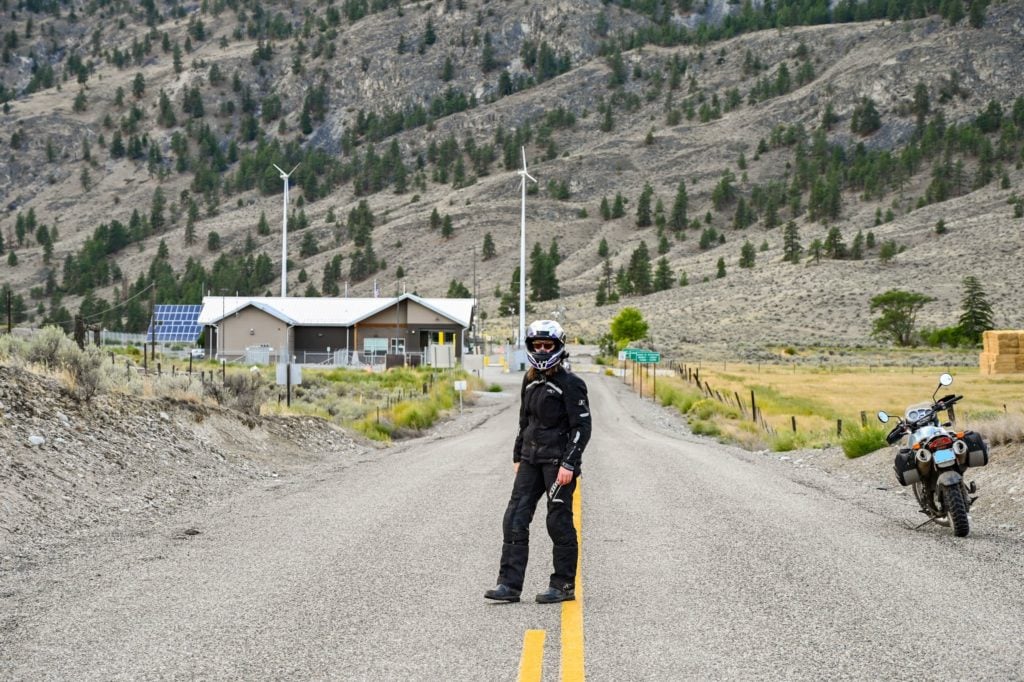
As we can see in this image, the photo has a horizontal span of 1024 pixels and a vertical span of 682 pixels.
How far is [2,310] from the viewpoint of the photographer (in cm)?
15650

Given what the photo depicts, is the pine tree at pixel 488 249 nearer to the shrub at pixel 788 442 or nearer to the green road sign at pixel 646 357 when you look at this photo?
the green road sign at pixel 646 357

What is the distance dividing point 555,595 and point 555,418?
1198 millimetres

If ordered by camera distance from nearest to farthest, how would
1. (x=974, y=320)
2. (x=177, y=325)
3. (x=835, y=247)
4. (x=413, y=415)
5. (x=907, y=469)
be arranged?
(x=907, y=469) < (x=413, y=415) < (x=177, y=325) < (x=974, y=320) < (x=835, y=247)

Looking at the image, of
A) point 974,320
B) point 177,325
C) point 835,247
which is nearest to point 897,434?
point 177,325

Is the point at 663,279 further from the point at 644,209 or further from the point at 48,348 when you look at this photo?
the point at 48,348

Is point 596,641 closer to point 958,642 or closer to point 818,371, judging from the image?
point 958,642

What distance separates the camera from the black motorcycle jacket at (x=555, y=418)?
732cm

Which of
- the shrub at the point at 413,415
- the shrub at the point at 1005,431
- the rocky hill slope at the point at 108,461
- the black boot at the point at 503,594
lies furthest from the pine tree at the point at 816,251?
the black boot at the point at 503,594

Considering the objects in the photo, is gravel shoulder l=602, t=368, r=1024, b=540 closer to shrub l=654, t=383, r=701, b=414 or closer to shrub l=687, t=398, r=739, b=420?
shrub l=687, t=398, r=739, b=420

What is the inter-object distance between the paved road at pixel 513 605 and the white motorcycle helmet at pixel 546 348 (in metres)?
1.56

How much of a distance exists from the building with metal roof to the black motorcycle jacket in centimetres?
5797

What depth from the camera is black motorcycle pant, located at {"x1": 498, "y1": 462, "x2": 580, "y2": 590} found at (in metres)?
7.06

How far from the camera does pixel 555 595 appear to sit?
6.91 meters

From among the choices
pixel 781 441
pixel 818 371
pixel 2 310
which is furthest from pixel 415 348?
pixel 2 310
